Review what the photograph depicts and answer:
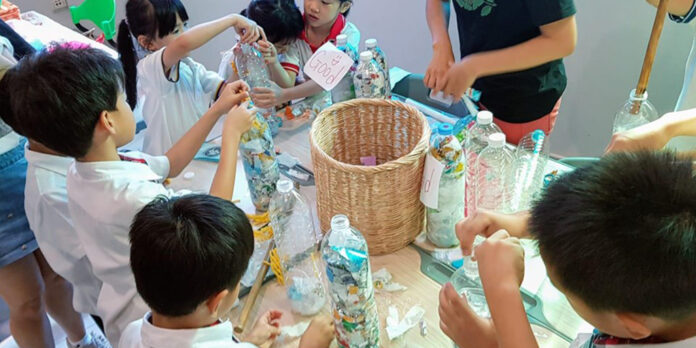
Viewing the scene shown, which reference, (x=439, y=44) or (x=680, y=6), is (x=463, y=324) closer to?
(x=439, y=44)

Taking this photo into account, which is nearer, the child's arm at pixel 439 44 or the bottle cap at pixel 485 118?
the bottle cap at pixel 485 118

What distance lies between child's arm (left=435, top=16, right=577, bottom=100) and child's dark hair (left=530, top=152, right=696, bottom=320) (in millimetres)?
682

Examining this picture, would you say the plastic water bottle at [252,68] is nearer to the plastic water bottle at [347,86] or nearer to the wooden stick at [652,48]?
the plastic water bottle at [347,86]

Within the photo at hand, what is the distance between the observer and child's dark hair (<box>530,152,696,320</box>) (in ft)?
A: 1.89

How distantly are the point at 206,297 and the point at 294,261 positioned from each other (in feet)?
0.93

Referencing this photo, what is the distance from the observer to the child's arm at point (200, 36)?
157 centimetres

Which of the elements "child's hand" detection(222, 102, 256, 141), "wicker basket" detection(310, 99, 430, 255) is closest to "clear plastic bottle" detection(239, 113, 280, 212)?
"child's hand" detection(222, 102, 256, 141)

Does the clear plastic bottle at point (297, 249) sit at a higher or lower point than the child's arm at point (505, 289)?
lower

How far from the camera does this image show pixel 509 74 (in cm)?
145

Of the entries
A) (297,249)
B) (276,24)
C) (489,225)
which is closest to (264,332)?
(297,249)

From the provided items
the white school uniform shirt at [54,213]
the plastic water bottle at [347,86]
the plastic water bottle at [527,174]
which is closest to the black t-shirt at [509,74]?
the plastic water bottle at [527,174]

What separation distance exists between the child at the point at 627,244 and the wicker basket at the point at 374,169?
15.3 inches

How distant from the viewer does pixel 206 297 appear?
862 millimetres

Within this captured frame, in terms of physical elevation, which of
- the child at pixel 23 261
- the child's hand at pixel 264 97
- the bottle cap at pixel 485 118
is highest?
the bottle cap at pixel 485 118
